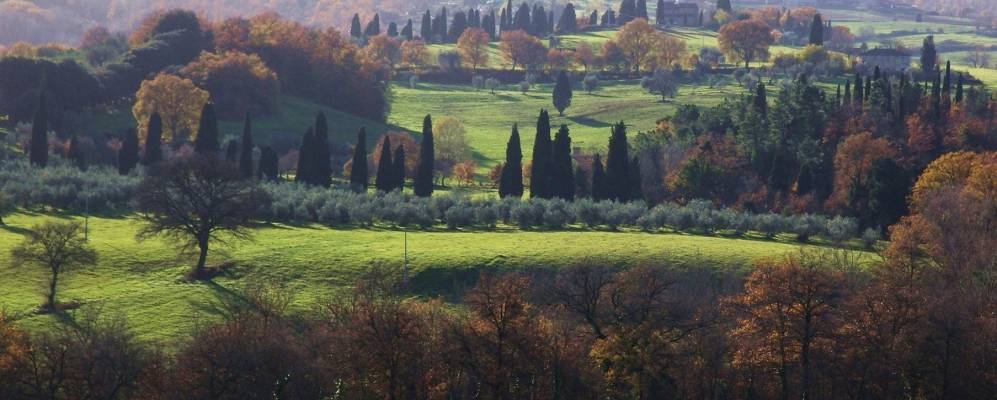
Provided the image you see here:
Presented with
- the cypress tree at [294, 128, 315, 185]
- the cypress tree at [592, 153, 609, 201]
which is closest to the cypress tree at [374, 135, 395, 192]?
the cypress tree at [294, 128, 315, 185]

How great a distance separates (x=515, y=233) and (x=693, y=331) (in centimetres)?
2509

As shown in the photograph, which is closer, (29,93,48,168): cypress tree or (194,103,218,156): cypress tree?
(29,93,48,168): cypress tree

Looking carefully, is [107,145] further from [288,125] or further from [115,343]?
[115,343]

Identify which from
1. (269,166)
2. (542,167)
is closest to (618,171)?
(542,167)

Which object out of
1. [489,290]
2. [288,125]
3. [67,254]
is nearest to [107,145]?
[288,125]

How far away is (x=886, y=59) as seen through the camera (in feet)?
614

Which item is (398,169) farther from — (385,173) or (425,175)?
(425,175)

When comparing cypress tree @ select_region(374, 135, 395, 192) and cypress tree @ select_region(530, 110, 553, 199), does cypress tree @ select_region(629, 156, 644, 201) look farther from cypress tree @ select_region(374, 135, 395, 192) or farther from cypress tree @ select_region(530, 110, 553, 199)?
cypress tree @ select_region(374, 135, 395, 192)

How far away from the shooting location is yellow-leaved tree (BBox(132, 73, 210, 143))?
135500mm

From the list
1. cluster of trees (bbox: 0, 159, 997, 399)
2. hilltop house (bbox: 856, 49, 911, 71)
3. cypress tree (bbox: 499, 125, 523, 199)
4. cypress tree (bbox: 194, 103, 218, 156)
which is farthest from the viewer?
hilltop house (bbox: 856, 49, 911, 71)

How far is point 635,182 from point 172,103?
47.5m

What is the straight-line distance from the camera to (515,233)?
94.8 m

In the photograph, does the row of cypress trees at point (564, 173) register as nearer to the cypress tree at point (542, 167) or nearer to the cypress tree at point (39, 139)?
the cypress tree at point (542, 167)

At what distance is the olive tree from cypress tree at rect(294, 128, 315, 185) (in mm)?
24328
